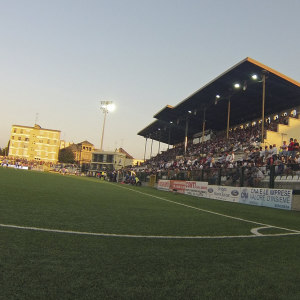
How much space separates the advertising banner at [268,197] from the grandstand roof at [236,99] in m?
13.4

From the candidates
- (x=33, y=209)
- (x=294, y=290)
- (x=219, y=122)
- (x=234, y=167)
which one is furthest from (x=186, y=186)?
(x=219, y=122)

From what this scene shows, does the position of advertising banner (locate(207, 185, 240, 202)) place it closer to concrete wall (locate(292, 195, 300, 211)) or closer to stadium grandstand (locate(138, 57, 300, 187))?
stadium grandstand (locate(138, 57, 300, 187))

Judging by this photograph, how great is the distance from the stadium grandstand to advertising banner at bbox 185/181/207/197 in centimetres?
60

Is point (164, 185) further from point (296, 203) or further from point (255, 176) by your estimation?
point (296, 203)

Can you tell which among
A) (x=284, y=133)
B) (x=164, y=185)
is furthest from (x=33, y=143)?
(x=284, y=133)

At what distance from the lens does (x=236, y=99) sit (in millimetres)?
35000

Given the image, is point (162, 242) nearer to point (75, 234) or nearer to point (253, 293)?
point (75, 234)

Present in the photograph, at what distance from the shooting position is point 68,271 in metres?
2.91

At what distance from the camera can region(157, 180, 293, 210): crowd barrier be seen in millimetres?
13859

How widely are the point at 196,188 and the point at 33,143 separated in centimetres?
10178

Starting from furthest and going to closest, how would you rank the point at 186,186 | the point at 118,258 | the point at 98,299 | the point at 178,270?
the point at 186,186
the point at 118,258
the point at 178,270
the point at 98,299

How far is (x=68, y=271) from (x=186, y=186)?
20.0m

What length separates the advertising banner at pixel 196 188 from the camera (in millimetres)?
20120

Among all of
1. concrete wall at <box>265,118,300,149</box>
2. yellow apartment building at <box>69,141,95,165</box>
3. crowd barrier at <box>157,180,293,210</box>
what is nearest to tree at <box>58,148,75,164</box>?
yellow apartment building at <box>69,141,95,165</box>
